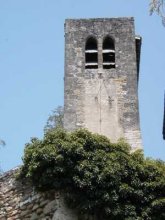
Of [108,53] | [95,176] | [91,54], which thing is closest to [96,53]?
[91,54]

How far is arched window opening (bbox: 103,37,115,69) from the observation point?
20177 millimetres

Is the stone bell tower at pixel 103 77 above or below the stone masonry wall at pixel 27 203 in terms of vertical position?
above

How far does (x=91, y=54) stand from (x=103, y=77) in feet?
4.28

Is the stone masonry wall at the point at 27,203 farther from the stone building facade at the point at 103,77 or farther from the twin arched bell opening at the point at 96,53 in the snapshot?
the twin arched bell opening at the point at 96,53

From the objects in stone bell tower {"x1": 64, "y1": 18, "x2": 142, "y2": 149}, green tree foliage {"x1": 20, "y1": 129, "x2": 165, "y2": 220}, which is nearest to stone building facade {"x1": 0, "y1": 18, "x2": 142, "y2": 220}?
stone bell tower {"x1": 64, "y1": 18, "x2": 142, "y2": 149}

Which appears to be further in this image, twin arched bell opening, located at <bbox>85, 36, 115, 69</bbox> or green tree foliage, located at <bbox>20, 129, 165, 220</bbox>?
twin arched bell opening, located at <bbox>85, 36, 115, 69</bbox>

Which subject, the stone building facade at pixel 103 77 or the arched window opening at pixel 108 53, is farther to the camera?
the arched window opening at pixel 108 53

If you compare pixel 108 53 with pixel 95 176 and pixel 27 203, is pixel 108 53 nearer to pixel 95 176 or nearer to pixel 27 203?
pixel 95 176

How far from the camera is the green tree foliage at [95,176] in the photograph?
12.2m

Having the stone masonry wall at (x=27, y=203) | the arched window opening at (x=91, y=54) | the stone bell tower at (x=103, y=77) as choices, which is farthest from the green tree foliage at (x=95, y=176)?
the arched window opening at (x=91, y=54)

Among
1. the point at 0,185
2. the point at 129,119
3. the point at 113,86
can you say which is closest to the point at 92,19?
the point at 113,86

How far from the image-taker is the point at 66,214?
12164 mm

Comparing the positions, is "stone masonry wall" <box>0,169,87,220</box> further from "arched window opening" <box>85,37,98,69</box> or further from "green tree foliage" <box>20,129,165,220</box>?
"arched window opening" <box>85,37,98,69</box>

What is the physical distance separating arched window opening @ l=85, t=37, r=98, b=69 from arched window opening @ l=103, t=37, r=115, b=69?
28 centimetres
